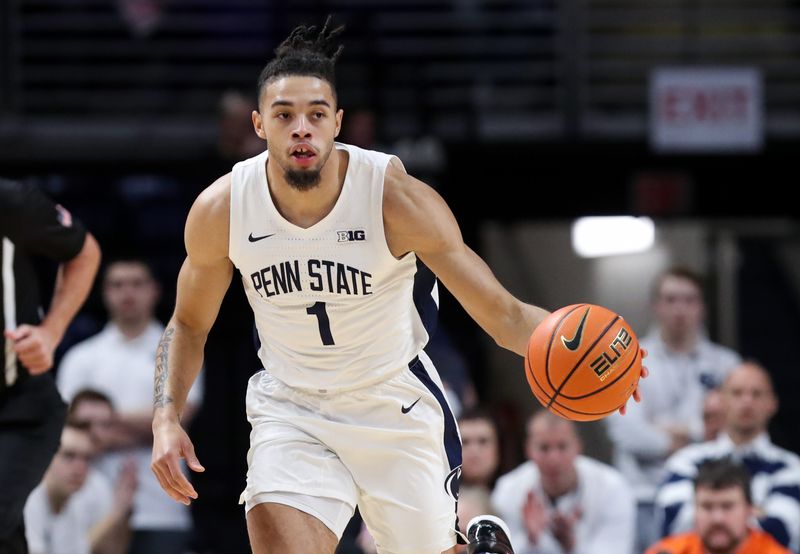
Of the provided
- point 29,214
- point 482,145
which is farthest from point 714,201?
point 29,214

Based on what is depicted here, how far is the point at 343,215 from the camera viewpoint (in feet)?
15.0

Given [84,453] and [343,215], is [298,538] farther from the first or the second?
[84,453]

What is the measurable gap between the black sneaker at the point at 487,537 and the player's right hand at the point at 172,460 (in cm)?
111

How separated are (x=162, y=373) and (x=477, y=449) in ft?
10.3

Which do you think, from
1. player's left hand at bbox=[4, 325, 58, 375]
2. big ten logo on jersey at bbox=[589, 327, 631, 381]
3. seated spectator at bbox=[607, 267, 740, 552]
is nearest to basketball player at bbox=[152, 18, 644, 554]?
big ten logo on jersey at bbox=[589, 327, 631, 381]

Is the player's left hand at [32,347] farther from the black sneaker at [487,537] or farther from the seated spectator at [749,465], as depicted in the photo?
the seated spectator at [749,465]

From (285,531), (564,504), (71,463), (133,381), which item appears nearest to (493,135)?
(133,381)

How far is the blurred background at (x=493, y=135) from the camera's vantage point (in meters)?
10.4

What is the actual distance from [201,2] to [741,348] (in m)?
5.27

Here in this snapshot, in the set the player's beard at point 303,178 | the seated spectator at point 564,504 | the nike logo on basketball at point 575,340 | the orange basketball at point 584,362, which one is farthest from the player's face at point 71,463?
the nike logo on basketball at point 575,340

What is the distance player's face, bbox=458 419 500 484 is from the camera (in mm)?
7520

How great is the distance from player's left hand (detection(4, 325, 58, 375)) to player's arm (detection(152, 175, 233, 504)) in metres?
0.53

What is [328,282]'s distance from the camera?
458cm

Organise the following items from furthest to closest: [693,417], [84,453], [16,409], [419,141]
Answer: [419,141] → [693,417] → [84,453] → [16,409]
